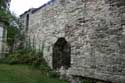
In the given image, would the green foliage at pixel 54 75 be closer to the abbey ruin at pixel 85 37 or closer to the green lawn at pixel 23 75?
the green lawn at pixel 23 75

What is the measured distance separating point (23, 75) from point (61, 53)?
2072 millimetres

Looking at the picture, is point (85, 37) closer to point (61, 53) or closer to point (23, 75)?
point (61, 53)

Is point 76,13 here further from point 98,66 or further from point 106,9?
point 98,66

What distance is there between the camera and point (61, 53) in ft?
35.0

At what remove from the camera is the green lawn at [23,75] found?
866 centimetres

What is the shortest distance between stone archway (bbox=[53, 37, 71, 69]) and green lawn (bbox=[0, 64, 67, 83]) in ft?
2.94

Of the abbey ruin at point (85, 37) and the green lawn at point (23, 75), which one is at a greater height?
the abbey ruin at point (85, 37)

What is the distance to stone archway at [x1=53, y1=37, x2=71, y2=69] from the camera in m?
10.1

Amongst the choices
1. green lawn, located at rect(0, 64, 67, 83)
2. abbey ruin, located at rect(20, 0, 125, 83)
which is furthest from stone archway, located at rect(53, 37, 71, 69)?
green lawn, located at rect(0, 64, 67, 83)

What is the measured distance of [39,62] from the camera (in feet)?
37.7

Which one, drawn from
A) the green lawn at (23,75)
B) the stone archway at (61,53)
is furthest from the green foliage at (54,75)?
the stone archway at (61,53)

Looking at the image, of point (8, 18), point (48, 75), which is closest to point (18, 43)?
point (8, 18)

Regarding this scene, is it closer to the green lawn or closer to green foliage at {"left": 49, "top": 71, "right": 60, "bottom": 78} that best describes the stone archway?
green foliage at {"left": 49, "top": 71, "right": 60, "bottom": 78}

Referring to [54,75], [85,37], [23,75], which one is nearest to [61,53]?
[54,75]
